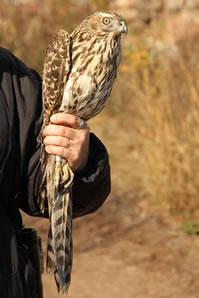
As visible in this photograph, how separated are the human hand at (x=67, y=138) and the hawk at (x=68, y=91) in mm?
61

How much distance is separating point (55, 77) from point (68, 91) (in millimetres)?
99

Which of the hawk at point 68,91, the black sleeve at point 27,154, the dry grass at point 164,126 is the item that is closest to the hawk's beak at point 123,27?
the hawk at point 68,91

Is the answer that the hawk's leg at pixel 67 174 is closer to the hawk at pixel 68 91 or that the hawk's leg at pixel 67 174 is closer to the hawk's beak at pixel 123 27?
the hawk at pixel 68 91

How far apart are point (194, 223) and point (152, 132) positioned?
1.05m

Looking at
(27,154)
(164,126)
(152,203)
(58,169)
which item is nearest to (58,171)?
(58,169)

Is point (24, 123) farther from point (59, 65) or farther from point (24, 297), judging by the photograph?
point (24, 297)

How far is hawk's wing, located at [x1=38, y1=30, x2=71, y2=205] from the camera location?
2289mm

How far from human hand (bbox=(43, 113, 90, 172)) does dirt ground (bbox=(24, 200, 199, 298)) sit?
2766mm

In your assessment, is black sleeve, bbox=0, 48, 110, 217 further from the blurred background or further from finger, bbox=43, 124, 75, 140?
the blurred background

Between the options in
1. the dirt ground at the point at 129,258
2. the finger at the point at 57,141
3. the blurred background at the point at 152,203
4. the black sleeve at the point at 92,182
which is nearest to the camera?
the finger at the point at 57,141

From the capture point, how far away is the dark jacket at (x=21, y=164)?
2.11 metres

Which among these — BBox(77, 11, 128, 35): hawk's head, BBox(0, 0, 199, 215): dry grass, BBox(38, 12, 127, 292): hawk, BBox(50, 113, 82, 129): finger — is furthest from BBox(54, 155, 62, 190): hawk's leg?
BBox(0, 0, 199, 215): dry grass

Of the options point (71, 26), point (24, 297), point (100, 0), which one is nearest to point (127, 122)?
point (100, 0)

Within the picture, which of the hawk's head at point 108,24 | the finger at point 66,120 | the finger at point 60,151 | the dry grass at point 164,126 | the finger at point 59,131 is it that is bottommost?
the dry grass at point 164,126
